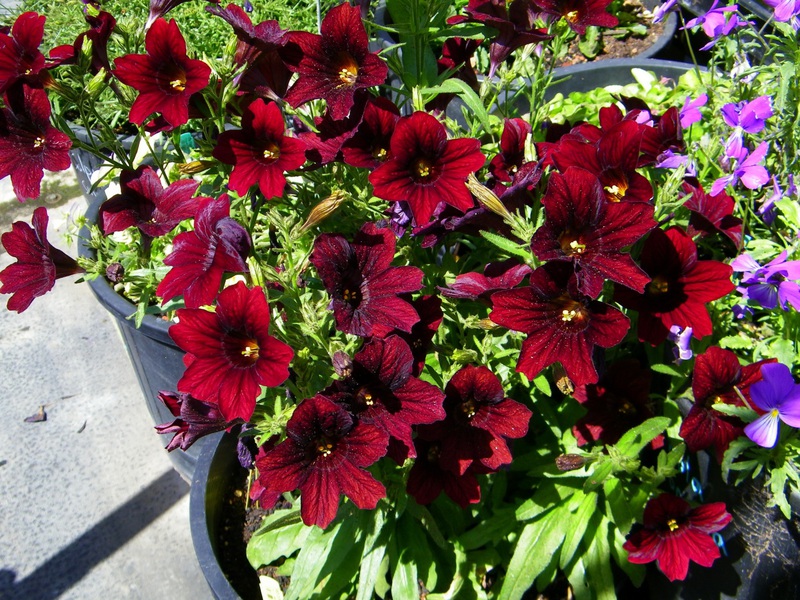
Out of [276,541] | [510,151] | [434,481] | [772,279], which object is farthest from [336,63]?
[276,541]

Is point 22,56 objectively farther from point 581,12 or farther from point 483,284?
point 581,12

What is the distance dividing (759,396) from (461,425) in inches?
19.1

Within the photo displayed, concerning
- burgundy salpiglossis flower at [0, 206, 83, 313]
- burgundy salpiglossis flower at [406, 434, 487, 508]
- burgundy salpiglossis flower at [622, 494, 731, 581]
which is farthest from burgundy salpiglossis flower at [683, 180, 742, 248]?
burgundy salpiglossis flower at [0, 206, 83, 313]

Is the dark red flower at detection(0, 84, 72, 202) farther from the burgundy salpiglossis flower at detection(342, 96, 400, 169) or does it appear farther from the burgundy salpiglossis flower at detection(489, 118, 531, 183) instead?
the burgundy salpiglossis flower at detection(489, 118, 531, 183)

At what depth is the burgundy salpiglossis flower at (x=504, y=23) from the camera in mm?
1428

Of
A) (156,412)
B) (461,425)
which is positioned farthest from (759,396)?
(156,412)

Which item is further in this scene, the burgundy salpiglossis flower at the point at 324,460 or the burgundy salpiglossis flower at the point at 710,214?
the burgundy salpiglossis flower at the point at 710,214

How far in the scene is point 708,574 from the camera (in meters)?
1.65

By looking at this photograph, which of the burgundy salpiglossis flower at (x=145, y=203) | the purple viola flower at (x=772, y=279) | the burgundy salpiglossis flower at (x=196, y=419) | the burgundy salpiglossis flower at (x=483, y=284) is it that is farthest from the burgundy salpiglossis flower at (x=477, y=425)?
the burgundy salpiglossis flower at (x=145, y=203)

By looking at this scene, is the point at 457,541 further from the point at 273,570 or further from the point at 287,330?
the point at 287,330

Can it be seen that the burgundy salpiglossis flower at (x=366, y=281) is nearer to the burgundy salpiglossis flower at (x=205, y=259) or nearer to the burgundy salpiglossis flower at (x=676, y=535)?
the burgundy salpiglossis flower at (x=205, y=259)

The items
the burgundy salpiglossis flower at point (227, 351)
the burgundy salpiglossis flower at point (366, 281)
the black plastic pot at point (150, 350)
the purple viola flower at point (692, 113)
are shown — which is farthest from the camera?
the black plastic pot at point (150, 350)

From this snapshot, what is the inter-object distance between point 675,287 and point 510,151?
16.9 inches

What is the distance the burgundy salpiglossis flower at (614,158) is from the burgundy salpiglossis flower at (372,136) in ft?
0.94
